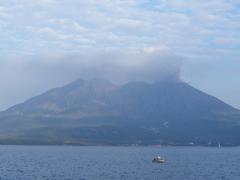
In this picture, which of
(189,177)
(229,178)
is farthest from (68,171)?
(229,178)

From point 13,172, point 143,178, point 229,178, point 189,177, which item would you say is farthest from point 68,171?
point 229,178

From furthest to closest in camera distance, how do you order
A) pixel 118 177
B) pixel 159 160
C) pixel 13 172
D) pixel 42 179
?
pixel 159 160
pixel 13 172
pixel 118 177
pixel 42 179

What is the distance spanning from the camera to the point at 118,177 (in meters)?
93.3

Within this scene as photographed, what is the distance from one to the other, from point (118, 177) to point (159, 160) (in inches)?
1986

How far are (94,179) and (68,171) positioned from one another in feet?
56.9

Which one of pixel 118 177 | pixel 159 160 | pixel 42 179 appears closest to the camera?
pixel 42 179

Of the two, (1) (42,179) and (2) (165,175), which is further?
(2) (165,175)

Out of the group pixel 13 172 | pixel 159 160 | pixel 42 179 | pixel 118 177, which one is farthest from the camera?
pixel 159 160

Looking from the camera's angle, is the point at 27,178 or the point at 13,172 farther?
the point at 13,172

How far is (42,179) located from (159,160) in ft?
205

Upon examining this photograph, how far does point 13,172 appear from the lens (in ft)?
327

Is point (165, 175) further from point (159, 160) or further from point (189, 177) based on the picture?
→ point (159, 160)

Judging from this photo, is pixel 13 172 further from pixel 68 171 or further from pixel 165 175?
pixel 165 175

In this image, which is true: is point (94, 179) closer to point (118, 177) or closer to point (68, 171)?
point (118, 177)
